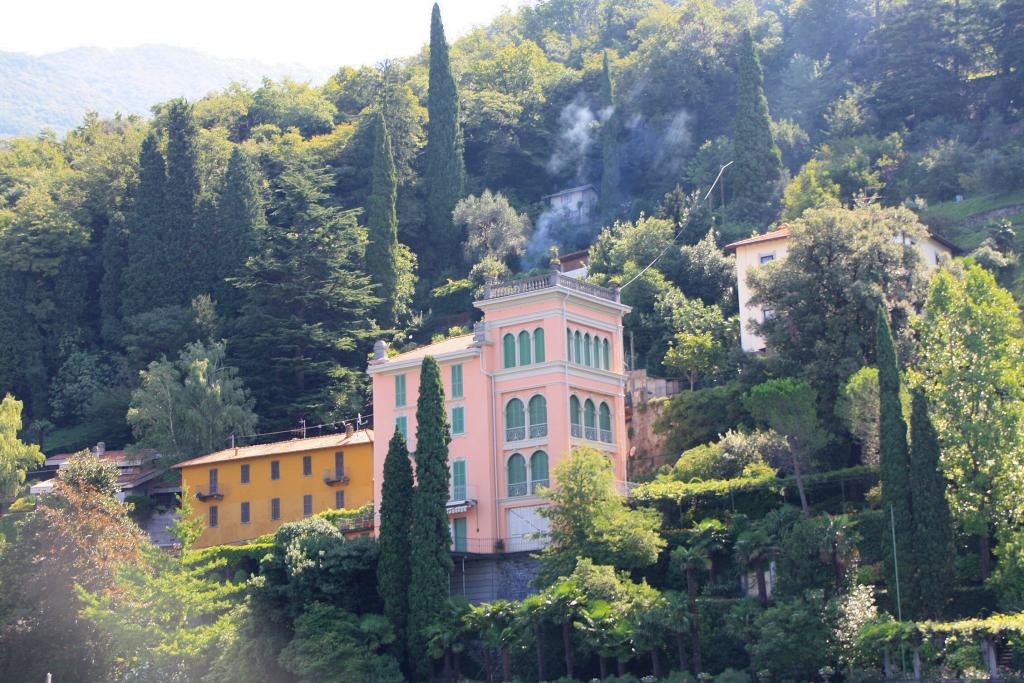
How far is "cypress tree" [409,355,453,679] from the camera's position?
153 ft

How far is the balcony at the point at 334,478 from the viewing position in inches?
2451

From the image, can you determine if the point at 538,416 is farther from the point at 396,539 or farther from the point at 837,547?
the point at 837,547

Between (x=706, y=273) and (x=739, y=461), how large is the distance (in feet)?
76.0

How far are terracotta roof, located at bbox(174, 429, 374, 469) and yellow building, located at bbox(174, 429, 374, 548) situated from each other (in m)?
0.04

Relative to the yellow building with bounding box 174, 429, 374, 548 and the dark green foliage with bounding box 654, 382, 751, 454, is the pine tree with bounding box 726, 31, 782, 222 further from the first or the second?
the yellow building with bounding box 174, 429, 374, 548

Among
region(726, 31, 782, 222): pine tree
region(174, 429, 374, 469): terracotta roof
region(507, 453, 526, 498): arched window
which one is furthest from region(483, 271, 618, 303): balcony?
region(726, 31, 782, 222): pine tree

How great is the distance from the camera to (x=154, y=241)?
269 feet

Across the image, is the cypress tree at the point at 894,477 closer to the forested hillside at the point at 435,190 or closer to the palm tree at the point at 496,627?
the palm tree at the point at 496,627

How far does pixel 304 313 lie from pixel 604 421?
2523 centimetres

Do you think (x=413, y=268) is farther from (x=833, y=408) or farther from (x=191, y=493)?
(x=833, y=408)

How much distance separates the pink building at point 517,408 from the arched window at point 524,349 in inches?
1.4

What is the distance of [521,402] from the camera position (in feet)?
175

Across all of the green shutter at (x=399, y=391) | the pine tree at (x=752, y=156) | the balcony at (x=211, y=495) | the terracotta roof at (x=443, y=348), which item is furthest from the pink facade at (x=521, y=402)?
the pine tree at (x=752, y=156)

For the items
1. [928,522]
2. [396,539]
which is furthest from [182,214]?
[928,522]
